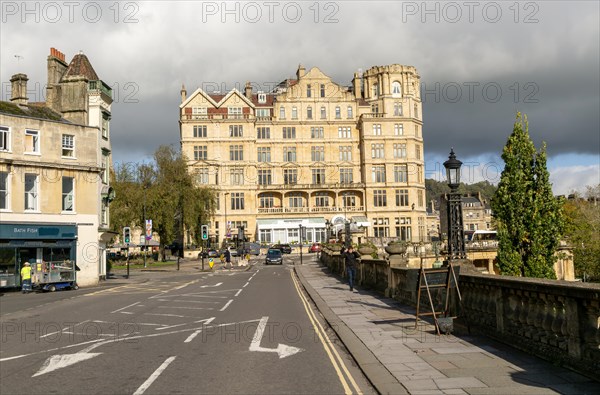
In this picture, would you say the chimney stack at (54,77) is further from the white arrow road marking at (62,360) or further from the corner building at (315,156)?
the corner building at (315,156)

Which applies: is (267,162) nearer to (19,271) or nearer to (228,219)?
(228,219)

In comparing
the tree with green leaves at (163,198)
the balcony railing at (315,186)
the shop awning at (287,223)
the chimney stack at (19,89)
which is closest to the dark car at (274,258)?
Answer: the tree with green leaves at (163,198)

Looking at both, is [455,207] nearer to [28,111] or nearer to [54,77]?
[28,111]

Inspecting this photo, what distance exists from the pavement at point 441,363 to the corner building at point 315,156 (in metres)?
73.0

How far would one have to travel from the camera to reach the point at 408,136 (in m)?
87.9

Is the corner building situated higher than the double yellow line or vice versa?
the corner building

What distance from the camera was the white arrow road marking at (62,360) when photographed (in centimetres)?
945

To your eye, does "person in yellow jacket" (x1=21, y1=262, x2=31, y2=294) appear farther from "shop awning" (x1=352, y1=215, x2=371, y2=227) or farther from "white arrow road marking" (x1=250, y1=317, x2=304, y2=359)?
"shop awning" (x1=352, y1=215, x2=371, y2=227)

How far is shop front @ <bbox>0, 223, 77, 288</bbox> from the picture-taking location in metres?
30.2

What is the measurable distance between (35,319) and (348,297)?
36.0 ft

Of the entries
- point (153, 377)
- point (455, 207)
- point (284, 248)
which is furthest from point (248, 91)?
point (153, 377)

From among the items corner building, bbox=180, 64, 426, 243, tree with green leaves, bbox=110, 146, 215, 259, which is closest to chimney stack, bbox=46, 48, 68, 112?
tree with green leaves, bbox=110, 146, 215, 259

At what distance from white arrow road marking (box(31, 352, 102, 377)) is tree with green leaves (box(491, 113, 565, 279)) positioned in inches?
1189

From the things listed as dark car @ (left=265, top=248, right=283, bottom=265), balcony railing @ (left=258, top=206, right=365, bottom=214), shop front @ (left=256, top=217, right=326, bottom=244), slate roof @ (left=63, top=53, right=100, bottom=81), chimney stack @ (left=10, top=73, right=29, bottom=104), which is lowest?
dark car @ (left=265, top=248, right=283, bottom=265)
